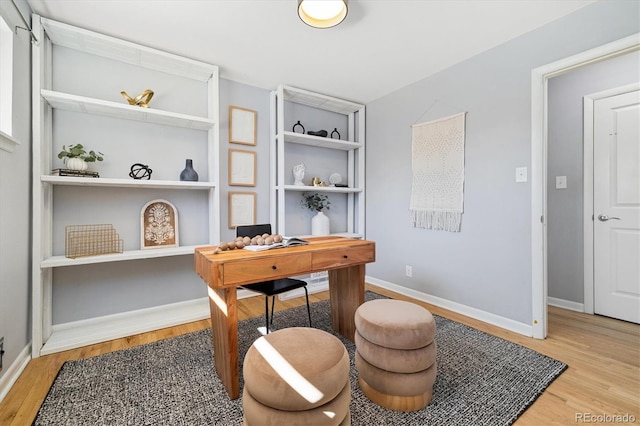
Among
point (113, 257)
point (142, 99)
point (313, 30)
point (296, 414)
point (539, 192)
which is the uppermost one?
point (313, 30)

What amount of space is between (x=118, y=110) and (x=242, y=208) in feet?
4.56

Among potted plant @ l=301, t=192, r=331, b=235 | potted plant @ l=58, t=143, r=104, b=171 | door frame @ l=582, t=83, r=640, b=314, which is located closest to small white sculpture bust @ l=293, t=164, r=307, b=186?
potted plant @ l=301, t=192, r=331, b=235

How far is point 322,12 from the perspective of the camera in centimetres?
Result: 185

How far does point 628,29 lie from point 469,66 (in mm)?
1038

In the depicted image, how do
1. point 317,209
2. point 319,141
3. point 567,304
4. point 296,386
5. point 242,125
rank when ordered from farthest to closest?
1. point 317,209
2. point 319,141
3. point 242,125
4. point 567,304
5. point 296,386

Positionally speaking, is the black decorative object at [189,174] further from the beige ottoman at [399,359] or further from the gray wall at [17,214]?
the beige ottoman at [399,359]

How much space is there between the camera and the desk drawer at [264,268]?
143cm

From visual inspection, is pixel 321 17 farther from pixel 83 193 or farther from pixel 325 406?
pixel 83 193

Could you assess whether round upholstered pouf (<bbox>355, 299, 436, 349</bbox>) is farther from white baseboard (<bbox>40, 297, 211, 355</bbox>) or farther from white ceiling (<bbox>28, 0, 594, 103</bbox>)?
white ceiling (<bbox>28, 0, 594, 103</bbox>)

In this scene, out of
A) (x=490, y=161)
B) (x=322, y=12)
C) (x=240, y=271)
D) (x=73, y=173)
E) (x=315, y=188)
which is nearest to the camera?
(x=240, y=271)

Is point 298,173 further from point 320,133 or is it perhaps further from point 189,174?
point 189,174

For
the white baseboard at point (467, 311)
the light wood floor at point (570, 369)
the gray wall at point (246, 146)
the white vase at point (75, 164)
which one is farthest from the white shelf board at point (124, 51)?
the white baseboard at point (467, 311)

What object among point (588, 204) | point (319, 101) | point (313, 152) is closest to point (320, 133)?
point (313, 152)

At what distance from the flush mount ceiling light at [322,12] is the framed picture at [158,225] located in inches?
78.8
